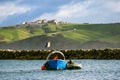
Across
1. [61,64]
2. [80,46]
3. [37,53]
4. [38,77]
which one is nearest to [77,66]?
[61,64]

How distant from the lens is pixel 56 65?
7438cm

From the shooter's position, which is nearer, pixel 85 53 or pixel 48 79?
pixel 48 79

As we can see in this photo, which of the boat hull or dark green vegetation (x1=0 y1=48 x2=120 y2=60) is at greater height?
the boat hull

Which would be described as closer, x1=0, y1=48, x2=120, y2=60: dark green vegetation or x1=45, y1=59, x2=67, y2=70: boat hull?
x1=45, y1=59, x2=67, y2=70: boat hull

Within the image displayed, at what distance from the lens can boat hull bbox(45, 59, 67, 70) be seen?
7394 cm

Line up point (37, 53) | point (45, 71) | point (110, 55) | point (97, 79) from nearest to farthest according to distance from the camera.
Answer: point (97, 79) < point (45, 71) < point (110, 55) < point (37, 53)

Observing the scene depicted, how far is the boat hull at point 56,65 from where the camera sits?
2911 inches

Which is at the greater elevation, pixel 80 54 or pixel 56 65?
pixel 56 65

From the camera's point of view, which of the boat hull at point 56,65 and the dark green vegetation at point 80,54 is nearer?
the boat hull at point 56,65

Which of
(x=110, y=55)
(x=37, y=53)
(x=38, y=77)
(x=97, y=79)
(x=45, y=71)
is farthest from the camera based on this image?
(x=37, y=53)

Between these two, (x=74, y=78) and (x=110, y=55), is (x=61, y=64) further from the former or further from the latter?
(x=110, y=55)

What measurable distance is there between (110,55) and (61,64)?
4161cm

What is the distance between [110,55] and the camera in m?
115

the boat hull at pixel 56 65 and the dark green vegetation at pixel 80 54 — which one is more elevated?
the boat hull at pixel 56 65
